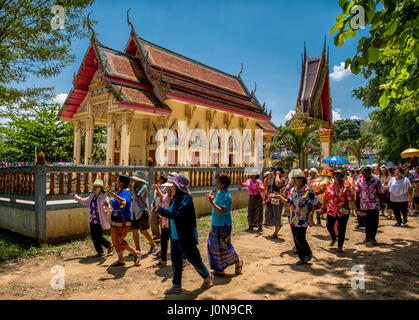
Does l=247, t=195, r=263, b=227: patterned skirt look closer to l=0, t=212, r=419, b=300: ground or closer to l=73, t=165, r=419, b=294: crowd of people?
l=73, t=165, r=419, b=294: crowd of people

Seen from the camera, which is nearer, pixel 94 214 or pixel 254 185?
pixel 94 214

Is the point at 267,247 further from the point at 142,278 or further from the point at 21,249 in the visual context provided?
the point at 21,249

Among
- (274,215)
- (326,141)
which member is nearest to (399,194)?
(274,215)

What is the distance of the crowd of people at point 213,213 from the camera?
4109mm

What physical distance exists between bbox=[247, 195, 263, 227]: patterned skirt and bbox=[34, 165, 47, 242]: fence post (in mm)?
5041

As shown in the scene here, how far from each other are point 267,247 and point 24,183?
19.4ft

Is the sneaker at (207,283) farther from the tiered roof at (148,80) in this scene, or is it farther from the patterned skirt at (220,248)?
the tiered roof at (148,80)

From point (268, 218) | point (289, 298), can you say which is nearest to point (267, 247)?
point (268, 218)

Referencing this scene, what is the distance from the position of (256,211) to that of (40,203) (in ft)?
17.5

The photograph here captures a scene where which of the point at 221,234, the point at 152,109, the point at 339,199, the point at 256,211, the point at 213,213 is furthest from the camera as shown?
the point at 152,109

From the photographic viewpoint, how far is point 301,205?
5.30 metres

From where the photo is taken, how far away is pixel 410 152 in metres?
15.6

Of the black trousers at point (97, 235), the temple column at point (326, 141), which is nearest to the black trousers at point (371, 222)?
the black trousers at point (97, 235)

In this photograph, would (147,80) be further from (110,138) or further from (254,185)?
(254,185)
